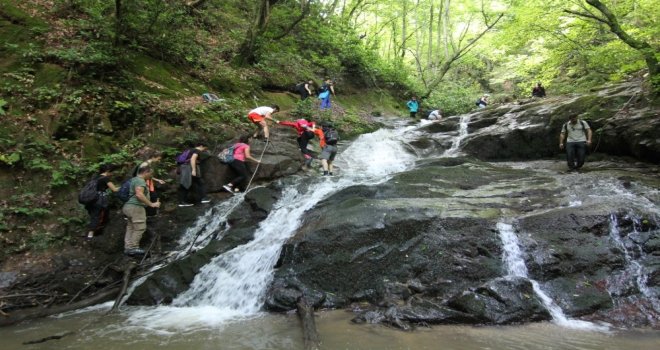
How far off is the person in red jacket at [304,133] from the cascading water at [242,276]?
162 centimetres

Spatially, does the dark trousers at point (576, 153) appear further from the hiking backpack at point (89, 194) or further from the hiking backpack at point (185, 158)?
the hiking backpack at point (89, 194)

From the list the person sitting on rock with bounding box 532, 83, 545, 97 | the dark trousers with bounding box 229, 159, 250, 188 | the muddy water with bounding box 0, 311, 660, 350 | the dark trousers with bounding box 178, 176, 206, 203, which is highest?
the person sitting on rock with bounding box 532, 83, 545, 97

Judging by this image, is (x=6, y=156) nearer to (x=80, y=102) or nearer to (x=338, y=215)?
(x=80, y=102)

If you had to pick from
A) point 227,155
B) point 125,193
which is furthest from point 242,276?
point 227,155

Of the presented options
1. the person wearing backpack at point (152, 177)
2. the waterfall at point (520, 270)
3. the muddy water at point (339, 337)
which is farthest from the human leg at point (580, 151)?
the person wearing backpack at point (152, 177)

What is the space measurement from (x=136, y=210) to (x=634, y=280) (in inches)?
356

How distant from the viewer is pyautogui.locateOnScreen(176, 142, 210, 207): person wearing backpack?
9.84 metres

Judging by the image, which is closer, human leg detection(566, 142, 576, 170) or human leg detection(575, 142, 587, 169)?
human leg detection(575, 142, 587, 169)

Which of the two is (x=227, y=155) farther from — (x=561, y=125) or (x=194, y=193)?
(x=561, y=125)

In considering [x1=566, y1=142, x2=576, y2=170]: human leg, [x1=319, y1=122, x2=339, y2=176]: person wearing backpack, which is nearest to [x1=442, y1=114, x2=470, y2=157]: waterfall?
[x1=566, y1=142, x2=576, y2=170]: human leg

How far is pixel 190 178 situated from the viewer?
32.3ft

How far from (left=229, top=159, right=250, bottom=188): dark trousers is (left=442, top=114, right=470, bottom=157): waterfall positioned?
8087mm

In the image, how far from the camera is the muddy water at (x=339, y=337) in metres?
4.52

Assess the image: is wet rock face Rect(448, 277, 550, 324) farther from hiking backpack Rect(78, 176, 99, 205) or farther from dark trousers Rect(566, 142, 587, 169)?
hiking backpack Rect(78, 176, 99, 205)
